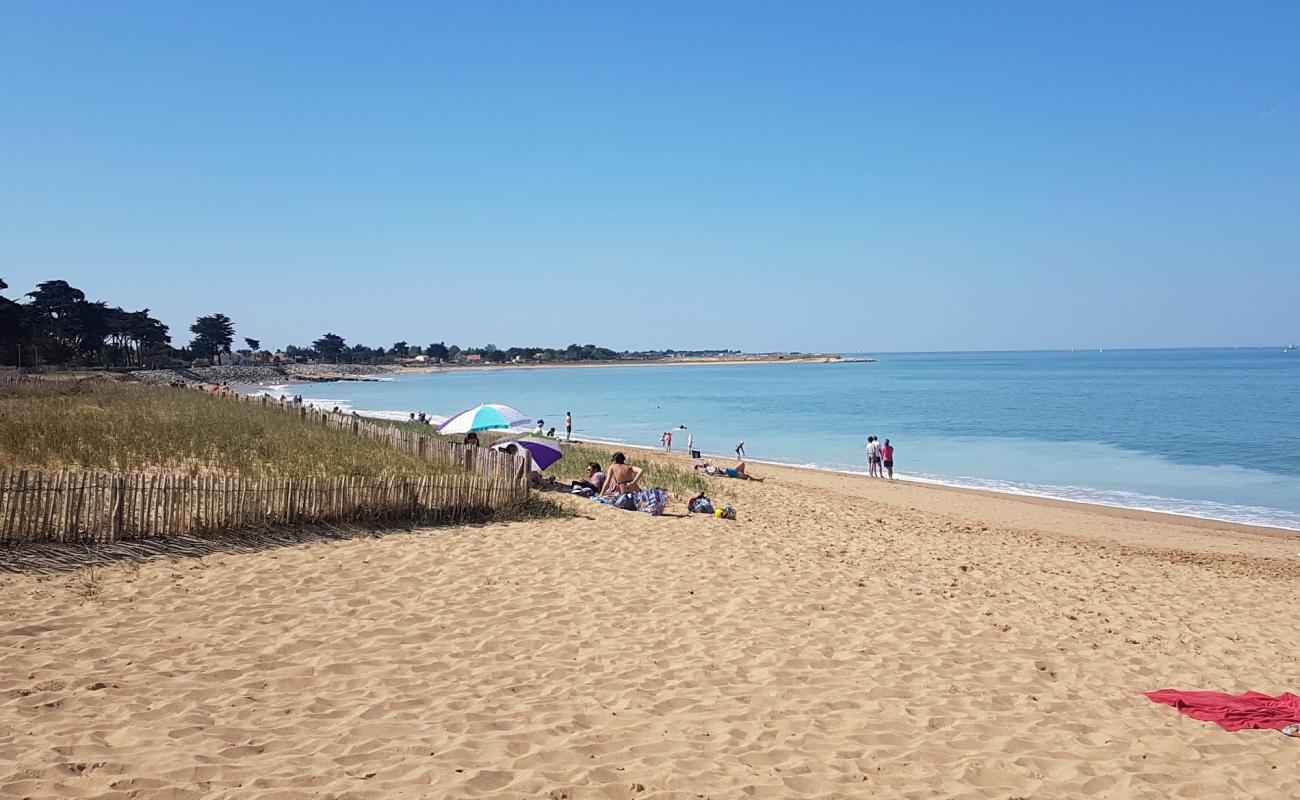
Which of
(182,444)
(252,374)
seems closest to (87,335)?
(252,374)

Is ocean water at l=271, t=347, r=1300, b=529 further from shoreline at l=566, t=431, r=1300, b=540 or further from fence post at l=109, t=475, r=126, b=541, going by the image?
fence post at l=109, t=475, r=126, b=541

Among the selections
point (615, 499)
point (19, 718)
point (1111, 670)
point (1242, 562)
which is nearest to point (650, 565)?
point (615, 499)

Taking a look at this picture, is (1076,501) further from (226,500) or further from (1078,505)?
(226,500)

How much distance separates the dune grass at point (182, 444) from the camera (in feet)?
37.9

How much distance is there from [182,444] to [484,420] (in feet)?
17.3

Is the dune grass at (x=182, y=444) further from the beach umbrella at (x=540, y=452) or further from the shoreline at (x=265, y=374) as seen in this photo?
the shoreline at (x=265, y=374)

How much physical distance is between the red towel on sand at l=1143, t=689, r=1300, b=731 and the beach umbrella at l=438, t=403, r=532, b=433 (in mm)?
11944

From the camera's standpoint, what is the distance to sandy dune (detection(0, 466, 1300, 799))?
4172mm

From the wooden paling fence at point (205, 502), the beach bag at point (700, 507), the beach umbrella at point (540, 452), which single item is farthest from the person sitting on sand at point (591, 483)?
the wooden paling fence at point (205, 502)

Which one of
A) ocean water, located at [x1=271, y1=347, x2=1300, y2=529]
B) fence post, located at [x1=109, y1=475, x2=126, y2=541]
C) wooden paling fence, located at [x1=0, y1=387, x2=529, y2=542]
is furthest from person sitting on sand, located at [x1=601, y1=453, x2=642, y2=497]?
ocean water, located at [x1=271, y1=347, x2=1300, y2=529]

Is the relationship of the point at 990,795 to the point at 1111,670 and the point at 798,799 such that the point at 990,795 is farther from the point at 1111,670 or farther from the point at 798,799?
the point at 1111,670

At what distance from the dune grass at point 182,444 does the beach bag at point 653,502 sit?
3227mm

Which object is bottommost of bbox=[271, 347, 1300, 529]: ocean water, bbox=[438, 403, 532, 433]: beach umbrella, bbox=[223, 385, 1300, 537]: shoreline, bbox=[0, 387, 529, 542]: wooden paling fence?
bbox=[223, 385, 1300, 537]: shoreline

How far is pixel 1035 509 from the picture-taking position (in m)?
18.0
